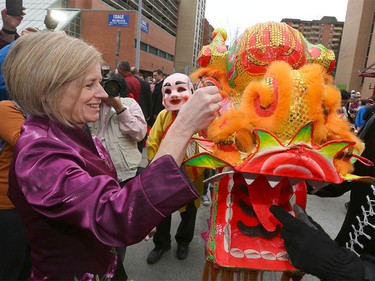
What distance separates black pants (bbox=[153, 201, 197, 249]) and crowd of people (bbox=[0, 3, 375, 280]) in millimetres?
1432

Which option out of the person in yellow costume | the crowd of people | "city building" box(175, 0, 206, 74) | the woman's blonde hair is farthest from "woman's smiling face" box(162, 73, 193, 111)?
"city building" box(175, 0, 206, 74)

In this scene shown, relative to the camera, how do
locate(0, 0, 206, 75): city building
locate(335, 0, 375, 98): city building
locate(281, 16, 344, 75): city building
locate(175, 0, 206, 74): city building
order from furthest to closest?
locate(281, 16, 344, 75): city building, locate(175, 0, 206, 74): city building, locate(335, 0, 375, 98): city building, locate(0, 0, 206, 75): city building

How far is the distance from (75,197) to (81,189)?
26 millimetres

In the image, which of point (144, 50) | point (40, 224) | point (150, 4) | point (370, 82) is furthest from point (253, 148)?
point (150, 4)

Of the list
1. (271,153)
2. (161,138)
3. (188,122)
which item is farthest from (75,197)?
(161,138)

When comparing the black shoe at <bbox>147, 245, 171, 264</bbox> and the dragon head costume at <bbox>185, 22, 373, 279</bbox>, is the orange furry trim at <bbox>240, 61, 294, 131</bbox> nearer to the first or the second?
the dragon head costume at <bbox>185, 22, 373, 279</bbox>

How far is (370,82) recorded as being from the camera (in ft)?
84.7

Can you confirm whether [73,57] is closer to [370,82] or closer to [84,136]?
[84,136]

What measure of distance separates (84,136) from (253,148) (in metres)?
0.66

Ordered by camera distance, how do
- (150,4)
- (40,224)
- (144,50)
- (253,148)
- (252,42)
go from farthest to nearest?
(150,4) < (144,50) < (252,42) < (253,148) < (40,224)

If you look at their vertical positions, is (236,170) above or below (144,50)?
below

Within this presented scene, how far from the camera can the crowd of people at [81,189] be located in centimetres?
76

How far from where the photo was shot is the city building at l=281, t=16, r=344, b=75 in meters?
82.8

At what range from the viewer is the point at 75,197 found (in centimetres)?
76
